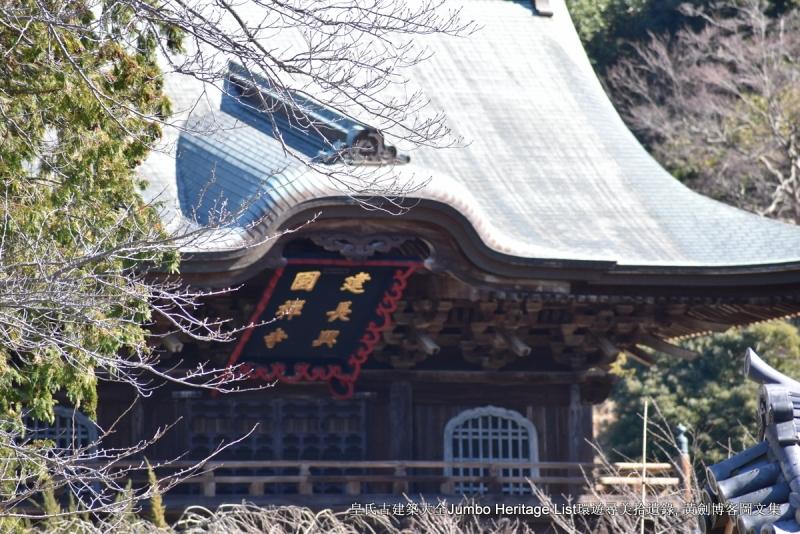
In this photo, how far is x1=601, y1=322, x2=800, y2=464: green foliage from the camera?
22.0 meters

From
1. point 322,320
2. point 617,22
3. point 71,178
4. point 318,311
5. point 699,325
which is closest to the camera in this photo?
point 71,178

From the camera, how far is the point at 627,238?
550 inches

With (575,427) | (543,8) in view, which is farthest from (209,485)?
(543,8)

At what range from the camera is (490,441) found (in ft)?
46.3

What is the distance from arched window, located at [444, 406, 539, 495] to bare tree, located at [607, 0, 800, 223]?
42.7ft

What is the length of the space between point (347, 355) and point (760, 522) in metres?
7.07

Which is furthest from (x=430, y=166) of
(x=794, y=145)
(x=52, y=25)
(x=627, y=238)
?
(x=794, y=145)

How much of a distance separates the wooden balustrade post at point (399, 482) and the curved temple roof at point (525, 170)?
6.80 ft

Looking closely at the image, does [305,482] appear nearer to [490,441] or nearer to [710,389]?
[490,441]

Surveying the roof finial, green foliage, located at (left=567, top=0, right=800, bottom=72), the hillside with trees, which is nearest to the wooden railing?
the roof finial

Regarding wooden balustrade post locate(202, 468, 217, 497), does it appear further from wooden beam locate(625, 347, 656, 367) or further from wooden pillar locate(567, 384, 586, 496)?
wooden beam locate(625, 347, 656, 367)

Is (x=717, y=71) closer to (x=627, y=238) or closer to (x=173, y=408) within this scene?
(x=627, y=238)

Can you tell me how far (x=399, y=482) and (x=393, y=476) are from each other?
0.73 ft

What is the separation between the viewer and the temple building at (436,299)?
39.8 ft
